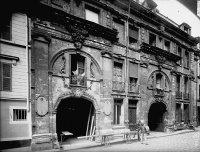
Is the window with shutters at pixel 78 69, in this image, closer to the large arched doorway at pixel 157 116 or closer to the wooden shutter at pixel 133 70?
the wooden shutter at pixel 133 70

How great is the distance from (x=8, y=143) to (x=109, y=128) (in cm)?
634

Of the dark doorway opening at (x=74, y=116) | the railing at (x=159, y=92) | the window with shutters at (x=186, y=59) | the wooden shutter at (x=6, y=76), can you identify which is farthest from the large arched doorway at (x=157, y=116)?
the wooden shutter at (x=6, y=76)

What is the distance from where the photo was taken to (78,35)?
399 inches

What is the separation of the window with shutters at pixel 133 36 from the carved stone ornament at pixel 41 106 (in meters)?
8.79

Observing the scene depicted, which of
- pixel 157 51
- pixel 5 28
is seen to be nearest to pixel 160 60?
pixel 157 51

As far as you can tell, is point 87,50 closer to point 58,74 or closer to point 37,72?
point 58,74

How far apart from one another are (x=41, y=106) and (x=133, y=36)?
965 cm

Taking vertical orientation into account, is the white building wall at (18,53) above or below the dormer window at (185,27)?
below

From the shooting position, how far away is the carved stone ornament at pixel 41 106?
8.36 meters

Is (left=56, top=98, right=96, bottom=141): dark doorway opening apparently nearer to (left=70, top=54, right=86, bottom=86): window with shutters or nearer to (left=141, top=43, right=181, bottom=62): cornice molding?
(left=70, top=54, right=86, bottom=86): window with shutters

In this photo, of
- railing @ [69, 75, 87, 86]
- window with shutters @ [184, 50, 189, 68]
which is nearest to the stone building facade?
railing @ [69, 75, 87, 86]

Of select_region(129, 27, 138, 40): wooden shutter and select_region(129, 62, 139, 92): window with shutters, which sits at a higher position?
select_region(129, 27, 138, 40): wooden shutter

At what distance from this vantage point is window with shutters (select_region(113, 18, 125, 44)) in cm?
1257

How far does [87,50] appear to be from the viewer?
34.9 feet
